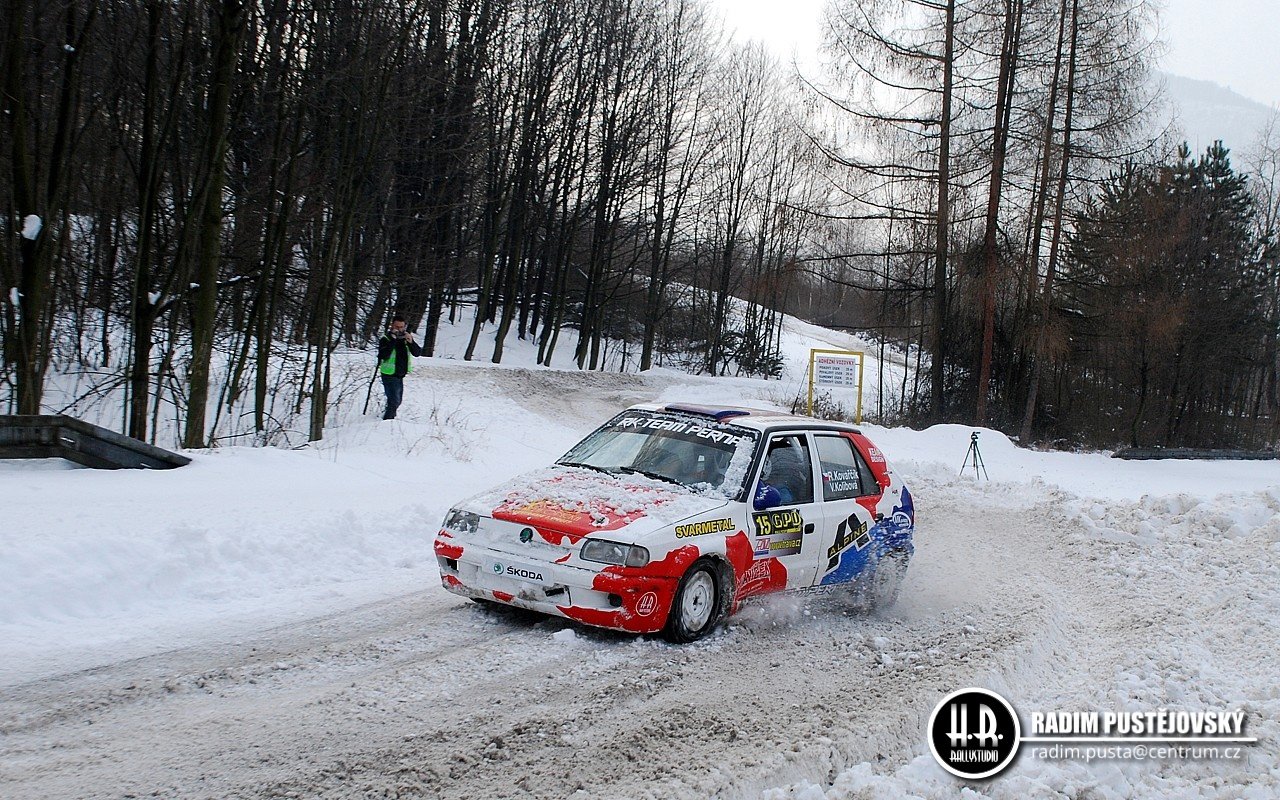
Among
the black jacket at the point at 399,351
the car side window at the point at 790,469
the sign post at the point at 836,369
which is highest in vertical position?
the sign post at the point at 836,369

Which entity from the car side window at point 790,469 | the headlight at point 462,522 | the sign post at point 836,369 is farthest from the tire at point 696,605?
the sign post at point 836,369

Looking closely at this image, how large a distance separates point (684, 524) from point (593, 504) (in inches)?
25.4

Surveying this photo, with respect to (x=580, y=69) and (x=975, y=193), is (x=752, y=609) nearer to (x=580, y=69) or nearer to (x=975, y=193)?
(x=975, y=193)

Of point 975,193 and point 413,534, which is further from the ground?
point 975,193

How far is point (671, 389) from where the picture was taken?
32906 mm

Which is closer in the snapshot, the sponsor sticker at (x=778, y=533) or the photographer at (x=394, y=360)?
the sponsor sticker at (x=778, y=533)

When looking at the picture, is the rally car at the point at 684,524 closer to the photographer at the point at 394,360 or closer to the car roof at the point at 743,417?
the car roof at the point at 743,417

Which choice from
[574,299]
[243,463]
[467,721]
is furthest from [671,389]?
[467,721]

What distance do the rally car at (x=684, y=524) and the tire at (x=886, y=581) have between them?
0.01 meters

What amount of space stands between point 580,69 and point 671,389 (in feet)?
38.3

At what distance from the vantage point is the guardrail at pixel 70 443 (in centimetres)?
834

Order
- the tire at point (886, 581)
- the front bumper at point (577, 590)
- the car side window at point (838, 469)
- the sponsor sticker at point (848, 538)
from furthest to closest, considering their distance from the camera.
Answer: the tire at point (886, 581) < the car side window at point (838, 469) < the sponsor sticker at point (848, 538) < the front bumper at point (577, 590)

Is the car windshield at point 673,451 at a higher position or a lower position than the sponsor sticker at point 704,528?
higher

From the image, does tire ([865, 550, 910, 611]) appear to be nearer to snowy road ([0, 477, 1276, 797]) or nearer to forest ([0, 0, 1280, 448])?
snowy road ([0, 477, 1276, 797])
